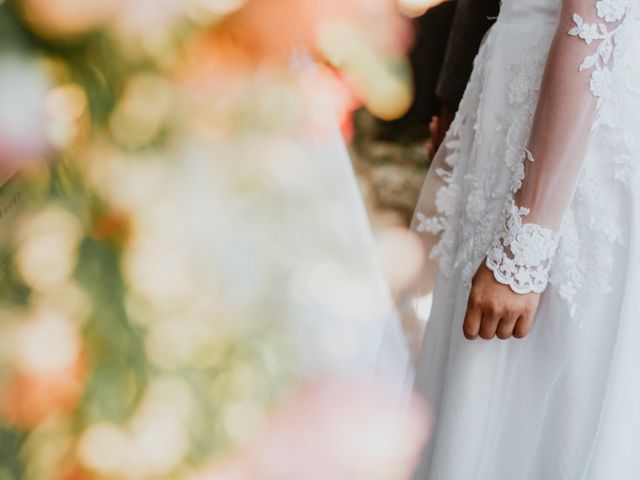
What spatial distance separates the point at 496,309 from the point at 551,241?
0.31ft

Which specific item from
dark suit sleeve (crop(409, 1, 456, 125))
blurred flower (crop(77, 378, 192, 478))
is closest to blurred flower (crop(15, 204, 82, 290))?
blurred flower (crop(77, 378, 192, 478))

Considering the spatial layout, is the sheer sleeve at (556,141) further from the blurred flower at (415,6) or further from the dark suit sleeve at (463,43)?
the blurred flower at (415,6)

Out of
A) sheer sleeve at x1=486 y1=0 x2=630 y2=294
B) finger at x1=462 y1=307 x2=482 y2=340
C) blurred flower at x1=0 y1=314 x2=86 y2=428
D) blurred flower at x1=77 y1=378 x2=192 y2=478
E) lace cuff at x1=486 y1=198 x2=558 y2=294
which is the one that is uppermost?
sheer sleeve at x1=486 y1=0 x2=630 y2=294

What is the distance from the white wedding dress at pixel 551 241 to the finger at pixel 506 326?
4cm

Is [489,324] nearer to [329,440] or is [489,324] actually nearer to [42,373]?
[42,373]

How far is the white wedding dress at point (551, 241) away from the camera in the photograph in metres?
0.71

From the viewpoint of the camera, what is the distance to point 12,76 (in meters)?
0.76

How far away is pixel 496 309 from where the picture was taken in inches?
30.3

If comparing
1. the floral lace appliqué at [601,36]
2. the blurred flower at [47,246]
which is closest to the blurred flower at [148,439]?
the blurred flower at [47,246]

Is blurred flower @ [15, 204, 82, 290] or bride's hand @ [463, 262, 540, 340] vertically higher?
bride's hand @ [463, 262, 540, 340]

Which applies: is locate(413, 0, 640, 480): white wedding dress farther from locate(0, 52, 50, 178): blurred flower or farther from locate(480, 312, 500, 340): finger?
locate(0, 52, 50, 178): blurred flower

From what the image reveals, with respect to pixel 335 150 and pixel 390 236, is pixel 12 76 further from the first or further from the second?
pixel 390 236

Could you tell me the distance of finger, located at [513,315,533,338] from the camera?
30.7 inches

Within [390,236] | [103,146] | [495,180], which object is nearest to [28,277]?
[103,146]
